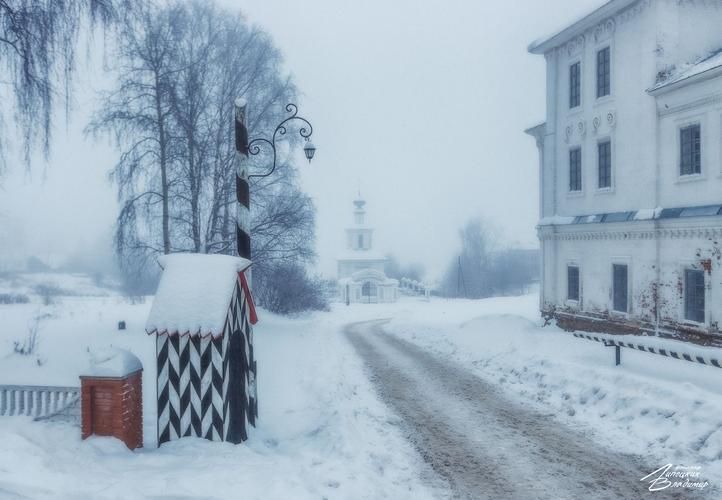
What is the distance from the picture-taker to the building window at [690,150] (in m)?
14.9

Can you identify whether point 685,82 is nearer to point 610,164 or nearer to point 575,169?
point 610,164

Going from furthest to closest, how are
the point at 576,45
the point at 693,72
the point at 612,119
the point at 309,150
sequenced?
the point at 576,45 < the point at 612,119 < the point at 693,72 < the point at 309,150

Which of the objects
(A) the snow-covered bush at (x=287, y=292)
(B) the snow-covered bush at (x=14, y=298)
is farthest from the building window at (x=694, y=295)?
(B) the snow-covered bush at (x=14, y=298)

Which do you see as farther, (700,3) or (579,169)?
(579,169)

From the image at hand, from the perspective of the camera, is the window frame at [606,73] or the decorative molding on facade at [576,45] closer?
the window frame at [606,73]

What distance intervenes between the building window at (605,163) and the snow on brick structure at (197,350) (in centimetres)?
1445

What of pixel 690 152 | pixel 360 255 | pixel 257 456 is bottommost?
pixel 257 456

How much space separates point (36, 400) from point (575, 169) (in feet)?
58.2

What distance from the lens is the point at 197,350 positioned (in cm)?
741

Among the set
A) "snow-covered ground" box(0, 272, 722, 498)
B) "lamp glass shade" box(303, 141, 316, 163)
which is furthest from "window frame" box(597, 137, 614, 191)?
"lamp glass shade" box(303, 141, 316, 163)

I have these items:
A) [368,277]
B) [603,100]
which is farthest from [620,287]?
[368,277]

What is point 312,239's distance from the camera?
20.7 meters

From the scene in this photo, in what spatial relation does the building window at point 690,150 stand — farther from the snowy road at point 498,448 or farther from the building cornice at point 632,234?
the snowy road at point 498,448

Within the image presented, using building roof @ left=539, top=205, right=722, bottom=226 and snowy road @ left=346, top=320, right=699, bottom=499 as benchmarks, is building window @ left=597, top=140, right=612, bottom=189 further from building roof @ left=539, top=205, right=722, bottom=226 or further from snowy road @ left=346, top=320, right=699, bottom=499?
snowy road @ left=346, top=320, right=699, bottom=499
